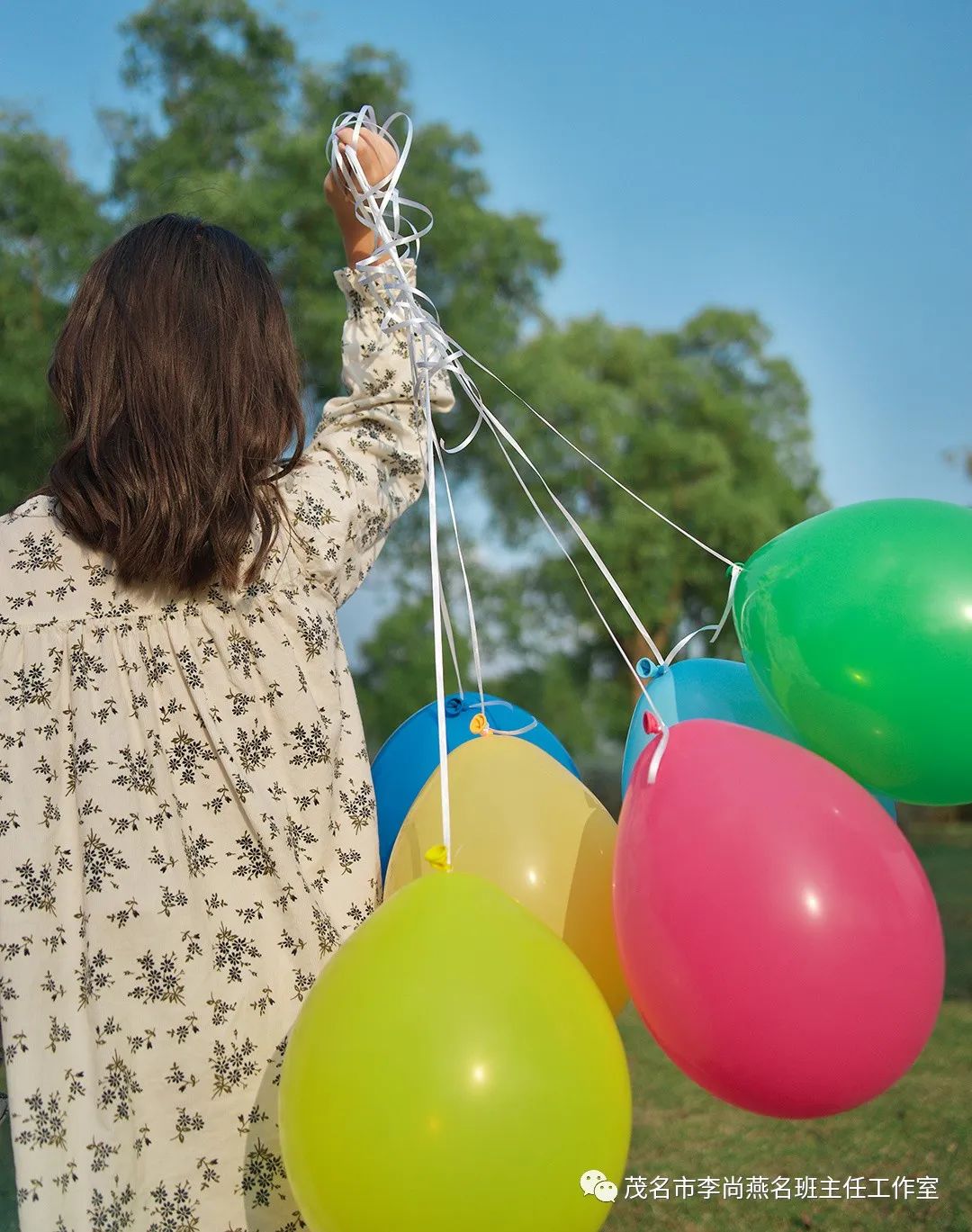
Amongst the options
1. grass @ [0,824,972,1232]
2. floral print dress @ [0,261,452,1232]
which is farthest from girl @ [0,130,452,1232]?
grass @ [0,824,972,1232]

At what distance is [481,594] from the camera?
35.4ft

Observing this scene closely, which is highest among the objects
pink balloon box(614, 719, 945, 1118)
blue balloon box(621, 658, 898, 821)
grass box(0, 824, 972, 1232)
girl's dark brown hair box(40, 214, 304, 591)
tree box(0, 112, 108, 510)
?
tree box(0, 112, 108, 510)

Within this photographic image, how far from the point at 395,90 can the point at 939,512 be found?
9.31m

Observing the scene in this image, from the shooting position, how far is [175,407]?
1.50 metres

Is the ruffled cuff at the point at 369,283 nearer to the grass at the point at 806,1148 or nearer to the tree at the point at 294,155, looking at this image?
the grass at the point at 806,1148

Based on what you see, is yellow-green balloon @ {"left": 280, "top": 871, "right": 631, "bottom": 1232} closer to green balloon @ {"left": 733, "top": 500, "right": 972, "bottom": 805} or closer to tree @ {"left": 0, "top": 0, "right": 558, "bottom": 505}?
green balloon @ {"left": 733, "top": 500, "right": 972, "bottom": 805}

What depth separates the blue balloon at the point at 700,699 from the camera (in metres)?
1.50

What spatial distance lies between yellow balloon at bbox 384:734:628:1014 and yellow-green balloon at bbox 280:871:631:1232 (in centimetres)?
17

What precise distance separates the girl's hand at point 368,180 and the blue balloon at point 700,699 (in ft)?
2.38

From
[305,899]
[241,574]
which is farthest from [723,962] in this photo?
[241,574]

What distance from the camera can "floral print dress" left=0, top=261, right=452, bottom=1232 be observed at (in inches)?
52.6

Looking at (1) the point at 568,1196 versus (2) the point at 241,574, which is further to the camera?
(2) the point at 241,574

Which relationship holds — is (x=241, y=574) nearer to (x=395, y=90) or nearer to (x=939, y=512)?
(x=939, y=512)

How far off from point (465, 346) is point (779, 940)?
849 centimetres
